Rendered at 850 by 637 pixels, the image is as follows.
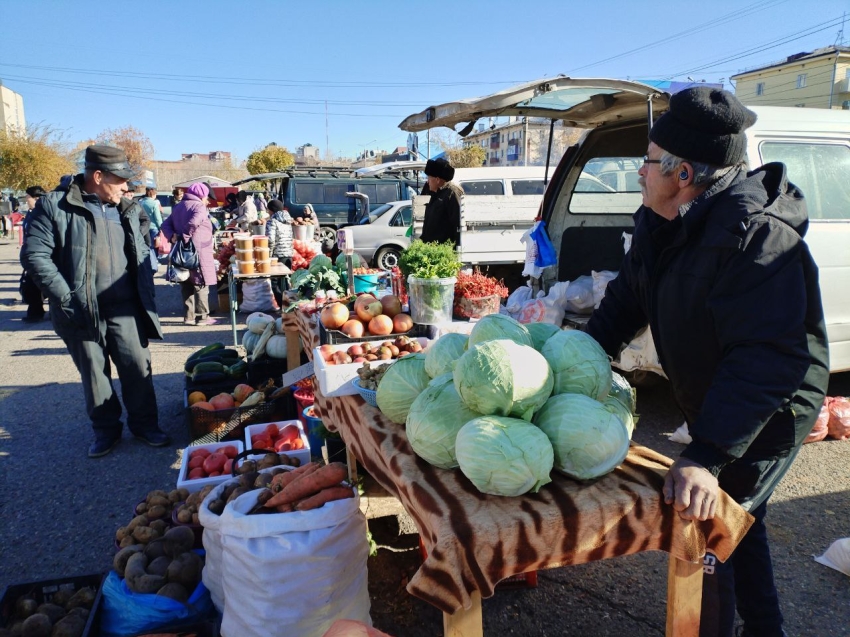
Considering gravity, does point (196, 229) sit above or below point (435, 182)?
below

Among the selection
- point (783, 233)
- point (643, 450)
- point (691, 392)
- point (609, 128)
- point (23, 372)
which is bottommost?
point (23, 372)

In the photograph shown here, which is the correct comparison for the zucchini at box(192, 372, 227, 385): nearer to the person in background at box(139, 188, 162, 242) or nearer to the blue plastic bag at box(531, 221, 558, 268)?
the blue plastic bag at box(531, 221, 558, 268)

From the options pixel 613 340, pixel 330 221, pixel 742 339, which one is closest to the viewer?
pixel 742 339

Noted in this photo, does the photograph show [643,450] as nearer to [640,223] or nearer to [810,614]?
[640,223]

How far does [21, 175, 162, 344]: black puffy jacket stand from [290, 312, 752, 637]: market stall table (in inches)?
131

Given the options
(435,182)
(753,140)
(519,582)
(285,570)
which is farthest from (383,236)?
(285,570)

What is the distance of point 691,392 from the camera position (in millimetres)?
1962

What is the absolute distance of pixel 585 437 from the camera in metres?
1.62

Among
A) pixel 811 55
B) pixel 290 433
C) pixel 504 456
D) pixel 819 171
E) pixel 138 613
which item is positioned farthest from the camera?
pixel 811 55

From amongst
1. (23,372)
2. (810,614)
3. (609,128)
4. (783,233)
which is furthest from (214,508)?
(23,372)

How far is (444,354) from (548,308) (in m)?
3.27

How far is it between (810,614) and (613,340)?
172 centimetres

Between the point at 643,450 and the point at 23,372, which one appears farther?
the point at 23,372

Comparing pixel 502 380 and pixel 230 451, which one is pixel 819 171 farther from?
pixel 230 451
